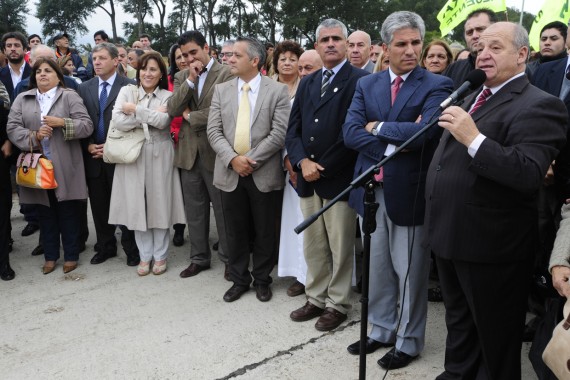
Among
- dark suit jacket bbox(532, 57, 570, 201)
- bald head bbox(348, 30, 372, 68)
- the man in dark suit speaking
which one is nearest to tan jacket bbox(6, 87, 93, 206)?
bald head bbox(348, 30, 372, 68)

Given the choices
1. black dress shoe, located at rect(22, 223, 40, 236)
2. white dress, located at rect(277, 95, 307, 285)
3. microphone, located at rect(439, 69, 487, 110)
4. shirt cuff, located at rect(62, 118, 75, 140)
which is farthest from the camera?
black dress shoe, located at rect(22, 223, 40, 236)

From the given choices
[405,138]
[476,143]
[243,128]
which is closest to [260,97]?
[243,128]

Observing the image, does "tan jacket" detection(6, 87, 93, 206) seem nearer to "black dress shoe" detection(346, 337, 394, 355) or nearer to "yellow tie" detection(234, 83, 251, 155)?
"yellow tie" detection(234, 83, 251, 155)

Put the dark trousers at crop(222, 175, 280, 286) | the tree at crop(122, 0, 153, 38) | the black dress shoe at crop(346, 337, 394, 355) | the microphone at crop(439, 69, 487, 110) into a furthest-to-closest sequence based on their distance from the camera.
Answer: the tree at crop(122, 0, 153, 38) < the dark trousers at crop(222, 175, 280, 286) < the black dress shoe at crop(346, 337, 394, 355) < the microphone at crop(439, 69, 487, 110)

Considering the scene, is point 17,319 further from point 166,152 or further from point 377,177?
point 377,177

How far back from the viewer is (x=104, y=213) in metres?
5.41

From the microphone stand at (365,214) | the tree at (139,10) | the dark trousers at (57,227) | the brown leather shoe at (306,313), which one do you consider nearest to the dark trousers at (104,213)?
the dark trousers at (57,227)

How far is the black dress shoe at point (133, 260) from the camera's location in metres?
5.29

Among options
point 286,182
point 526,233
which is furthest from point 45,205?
point 526,233

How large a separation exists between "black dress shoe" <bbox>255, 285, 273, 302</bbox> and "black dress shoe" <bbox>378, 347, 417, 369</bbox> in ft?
4.35

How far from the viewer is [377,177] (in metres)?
3.29

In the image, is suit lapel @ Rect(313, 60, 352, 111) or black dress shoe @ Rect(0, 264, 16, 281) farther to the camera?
black dress shoe @ Rect(0, 264, 16, 281)

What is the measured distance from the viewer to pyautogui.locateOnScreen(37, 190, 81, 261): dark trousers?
16.9 ft

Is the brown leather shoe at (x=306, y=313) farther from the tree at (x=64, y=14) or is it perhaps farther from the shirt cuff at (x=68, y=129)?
the tree at (x=64, y=14)
